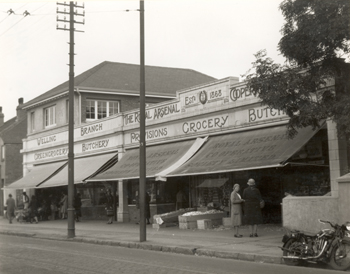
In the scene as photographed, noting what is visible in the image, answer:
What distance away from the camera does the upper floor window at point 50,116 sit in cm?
3372

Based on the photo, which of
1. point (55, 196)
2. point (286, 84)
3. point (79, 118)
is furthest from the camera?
point (55, 196)

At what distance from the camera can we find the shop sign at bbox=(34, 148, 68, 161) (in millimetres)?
32259

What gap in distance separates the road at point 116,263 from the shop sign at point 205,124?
7143mm

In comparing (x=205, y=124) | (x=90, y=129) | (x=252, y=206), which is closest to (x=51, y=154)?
(x=90, y=129)

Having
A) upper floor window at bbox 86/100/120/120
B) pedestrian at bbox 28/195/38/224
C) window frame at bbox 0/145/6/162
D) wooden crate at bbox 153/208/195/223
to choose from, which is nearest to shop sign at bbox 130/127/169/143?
wooden crate at bbox 153/208/195/223

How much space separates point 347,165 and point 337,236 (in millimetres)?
5991

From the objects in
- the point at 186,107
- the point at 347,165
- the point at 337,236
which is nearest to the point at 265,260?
the point at 337,236

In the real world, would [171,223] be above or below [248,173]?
below

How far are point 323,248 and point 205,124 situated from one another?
11176 millimetres

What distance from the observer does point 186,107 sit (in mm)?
22594

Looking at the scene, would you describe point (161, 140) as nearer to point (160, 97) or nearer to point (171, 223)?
point (171, 223)

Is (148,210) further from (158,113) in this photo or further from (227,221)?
(227,221)

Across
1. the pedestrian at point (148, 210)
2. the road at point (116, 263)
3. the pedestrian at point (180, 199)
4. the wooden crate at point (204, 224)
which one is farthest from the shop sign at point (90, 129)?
the road at point (116, 263)

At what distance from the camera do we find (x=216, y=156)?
1958 cm
